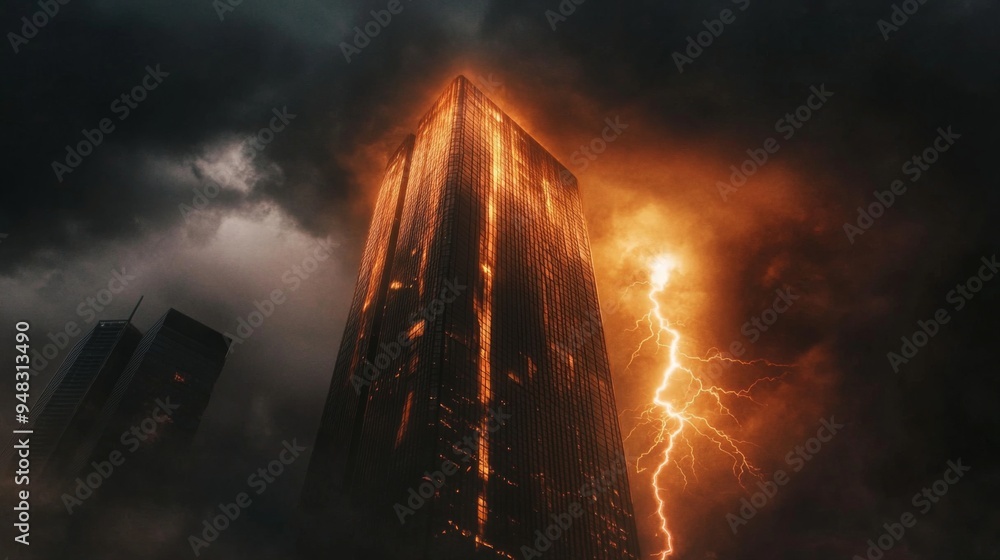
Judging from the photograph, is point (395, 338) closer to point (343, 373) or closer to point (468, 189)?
point (343, 373)

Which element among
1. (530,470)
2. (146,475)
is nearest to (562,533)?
(530,470)

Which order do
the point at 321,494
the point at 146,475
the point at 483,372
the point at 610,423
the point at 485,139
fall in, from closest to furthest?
the point at 483,372 < the point at 321,494 < the point at 610,423 < the point at 485,139 < the point at 146,475

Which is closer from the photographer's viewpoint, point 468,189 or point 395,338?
point 395,338

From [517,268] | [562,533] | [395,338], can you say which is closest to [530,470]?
[562,533]

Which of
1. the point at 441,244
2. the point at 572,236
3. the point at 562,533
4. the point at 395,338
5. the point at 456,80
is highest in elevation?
the point at 456,80

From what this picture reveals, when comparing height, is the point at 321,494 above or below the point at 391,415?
below

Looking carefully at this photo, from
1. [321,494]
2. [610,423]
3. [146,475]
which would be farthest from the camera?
[146,475]
